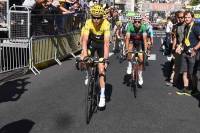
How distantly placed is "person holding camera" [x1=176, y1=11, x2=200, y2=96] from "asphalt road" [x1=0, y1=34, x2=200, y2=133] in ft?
1.88

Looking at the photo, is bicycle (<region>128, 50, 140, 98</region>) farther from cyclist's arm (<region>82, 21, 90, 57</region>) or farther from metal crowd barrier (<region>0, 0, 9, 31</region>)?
metal crowd barrier (<region>0, 0, 9, 31</region>)

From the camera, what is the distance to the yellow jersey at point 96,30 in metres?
8.70

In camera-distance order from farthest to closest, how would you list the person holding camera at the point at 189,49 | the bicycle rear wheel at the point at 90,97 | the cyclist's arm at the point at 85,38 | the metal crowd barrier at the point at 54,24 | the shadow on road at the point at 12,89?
1. the metal crowd barrier at the point at 54,24
2. the person holding camera at the point at 189,49
3. the shadow on road at the point at 12,89
4. the cyclist's arm at the point at 85,38
5. the bicycle rear wheel at the point at 90,97

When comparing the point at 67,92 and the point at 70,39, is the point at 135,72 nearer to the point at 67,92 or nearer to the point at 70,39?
the point at 67,92

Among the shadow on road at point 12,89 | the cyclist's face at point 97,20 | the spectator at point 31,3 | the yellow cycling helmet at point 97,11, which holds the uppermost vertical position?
the spectator at point 31,3

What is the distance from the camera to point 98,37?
8891 millimetres

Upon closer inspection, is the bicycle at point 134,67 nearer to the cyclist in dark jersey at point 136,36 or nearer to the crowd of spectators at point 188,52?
the cyclist in dark jersey at point 136,36

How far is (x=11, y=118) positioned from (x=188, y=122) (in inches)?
127

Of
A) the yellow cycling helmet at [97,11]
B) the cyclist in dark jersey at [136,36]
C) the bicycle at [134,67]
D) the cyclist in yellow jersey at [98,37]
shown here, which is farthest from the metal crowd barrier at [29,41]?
the yellow cycling helmet at [97,11]

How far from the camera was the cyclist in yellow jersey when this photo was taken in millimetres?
8438

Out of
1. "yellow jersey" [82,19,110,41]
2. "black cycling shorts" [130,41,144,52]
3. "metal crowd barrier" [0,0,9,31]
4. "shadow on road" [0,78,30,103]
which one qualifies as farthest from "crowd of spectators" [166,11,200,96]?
"metal crowd barrier" [0,0,9,31]

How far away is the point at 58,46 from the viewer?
52.9 feet

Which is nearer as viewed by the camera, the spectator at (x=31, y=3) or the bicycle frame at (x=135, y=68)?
the bicycle frame at (x=135, y=68)

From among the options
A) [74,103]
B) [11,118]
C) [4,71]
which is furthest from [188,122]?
[4,71]
